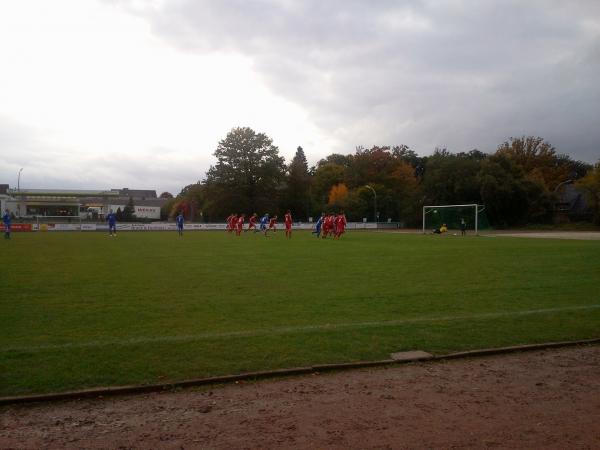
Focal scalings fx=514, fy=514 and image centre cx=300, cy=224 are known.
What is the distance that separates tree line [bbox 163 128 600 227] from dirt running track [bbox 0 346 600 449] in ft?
190

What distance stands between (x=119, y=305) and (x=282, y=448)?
6.46m

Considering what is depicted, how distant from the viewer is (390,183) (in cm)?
8562

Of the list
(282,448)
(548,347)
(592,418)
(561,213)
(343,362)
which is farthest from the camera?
(561,213)

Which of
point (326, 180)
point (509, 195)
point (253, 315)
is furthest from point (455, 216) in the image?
point (253, 315)

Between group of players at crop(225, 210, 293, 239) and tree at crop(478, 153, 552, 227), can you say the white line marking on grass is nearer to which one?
group of players at crop(225, 210, 293, 239)

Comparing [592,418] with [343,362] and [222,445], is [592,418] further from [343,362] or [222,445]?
[222,445]

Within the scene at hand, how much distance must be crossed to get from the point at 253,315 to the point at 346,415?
4337mm

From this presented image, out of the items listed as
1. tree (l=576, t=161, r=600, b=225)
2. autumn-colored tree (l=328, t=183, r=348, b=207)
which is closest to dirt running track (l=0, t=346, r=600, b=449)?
tree (l=576, t=161, r=600, b=225)

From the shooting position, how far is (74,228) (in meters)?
53.9

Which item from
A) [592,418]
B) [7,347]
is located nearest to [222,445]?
[592,418]

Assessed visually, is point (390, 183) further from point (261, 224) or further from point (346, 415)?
point (346, 415)

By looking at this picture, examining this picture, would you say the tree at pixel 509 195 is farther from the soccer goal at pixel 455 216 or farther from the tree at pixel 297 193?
the tree at pixel 297 193

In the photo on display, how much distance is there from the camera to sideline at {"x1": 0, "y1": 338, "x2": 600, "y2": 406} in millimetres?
5160

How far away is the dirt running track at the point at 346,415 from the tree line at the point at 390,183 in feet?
190
